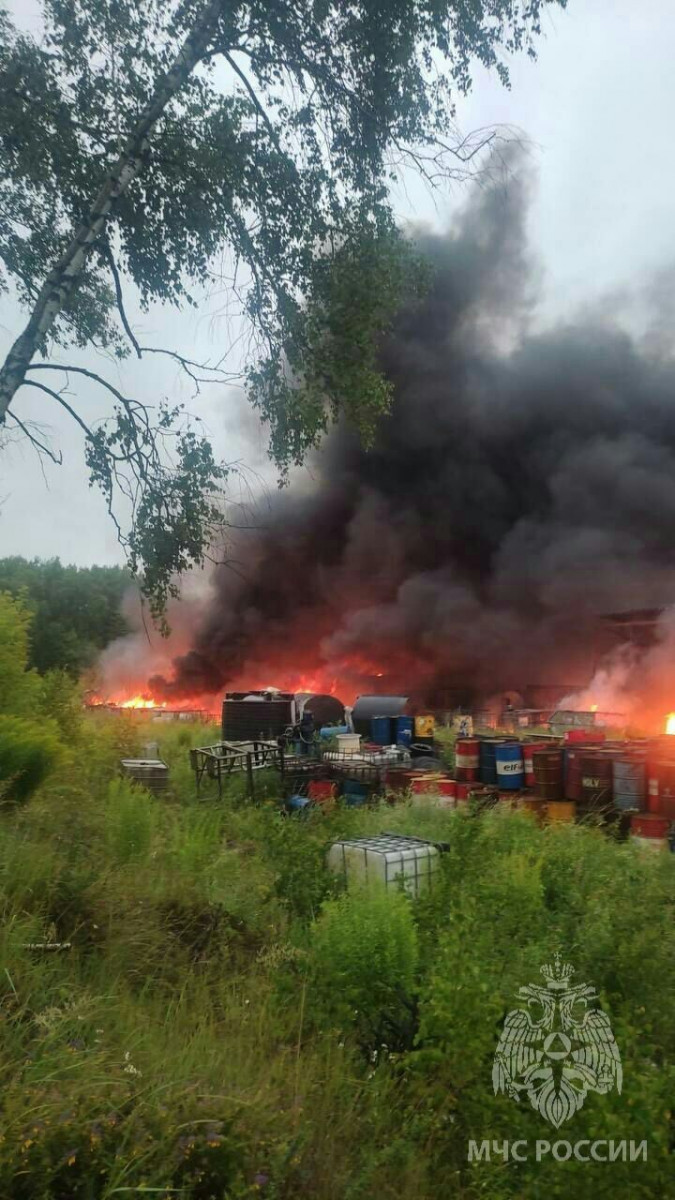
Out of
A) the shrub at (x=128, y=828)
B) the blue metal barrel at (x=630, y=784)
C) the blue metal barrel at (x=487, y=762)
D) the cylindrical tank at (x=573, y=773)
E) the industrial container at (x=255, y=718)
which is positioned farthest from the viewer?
the industrial container at (x=255, y=718)

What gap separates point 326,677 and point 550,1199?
29859 mm

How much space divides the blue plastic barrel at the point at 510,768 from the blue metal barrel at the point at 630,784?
1311 mm

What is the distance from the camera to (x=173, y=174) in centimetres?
599

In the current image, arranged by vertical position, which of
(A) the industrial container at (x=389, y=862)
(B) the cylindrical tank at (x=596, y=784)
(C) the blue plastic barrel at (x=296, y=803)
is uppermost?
(B) the cylindrical tank at (x=596, y=784)

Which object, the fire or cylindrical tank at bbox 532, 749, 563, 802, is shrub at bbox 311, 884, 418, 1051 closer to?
cylindrical tank at bbox 532, 749, 563, 802

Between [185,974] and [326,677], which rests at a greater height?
[326,677]

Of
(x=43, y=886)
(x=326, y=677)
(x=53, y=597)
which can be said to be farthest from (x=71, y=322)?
(x=53, y=597)

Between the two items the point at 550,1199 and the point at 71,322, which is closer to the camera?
the point at 550,1199

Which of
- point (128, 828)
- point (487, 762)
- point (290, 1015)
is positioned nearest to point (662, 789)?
point (487, 762)

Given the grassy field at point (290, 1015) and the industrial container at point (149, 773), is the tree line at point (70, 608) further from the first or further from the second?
the grassy field at point (290, 1015)

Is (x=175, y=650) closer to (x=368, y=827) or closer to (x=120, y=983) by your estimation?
(x=368, y=827)

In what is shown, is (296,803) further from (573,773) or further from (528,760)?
(573,773)

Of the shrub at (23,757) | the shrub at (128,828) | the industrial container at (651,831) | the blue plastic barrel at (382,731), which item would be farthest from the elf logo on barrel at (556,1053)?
the blue plastic barrel at (382,731)

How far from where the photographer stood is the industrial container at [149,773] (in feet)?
32.6
